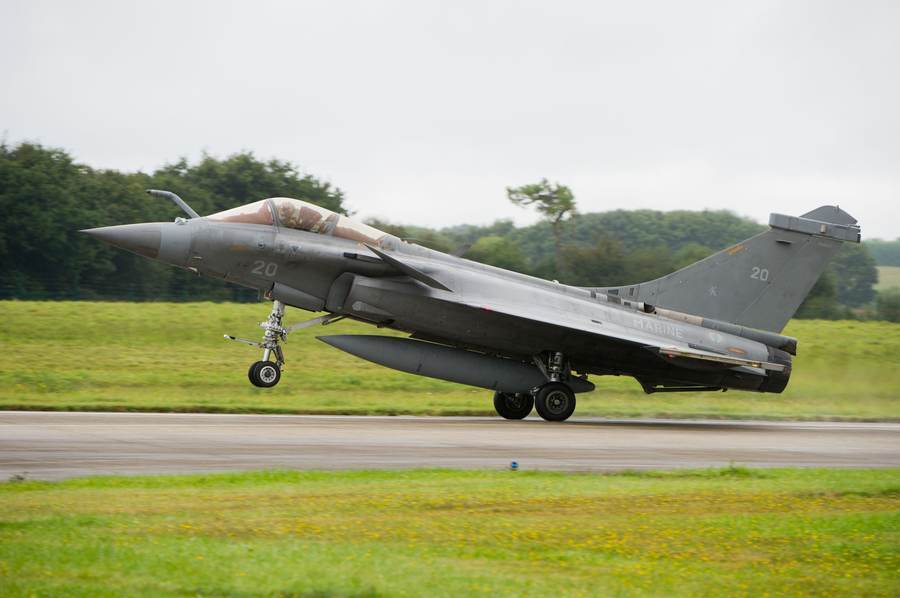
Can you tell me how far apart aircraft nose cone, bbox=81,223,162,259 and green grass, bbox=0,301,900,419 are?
313cm

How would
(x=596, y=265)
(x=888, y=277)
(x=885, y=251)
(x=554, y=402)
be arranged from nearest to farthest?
(x=554, y=402) → (x=596, y=265) → (x=888, y=277) → (x=885, y=251)

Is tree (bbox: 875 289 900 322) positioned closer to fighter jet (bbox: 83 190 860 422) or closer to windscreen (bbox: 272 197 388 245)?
fighter jet (bbox: 83 190 860 422)

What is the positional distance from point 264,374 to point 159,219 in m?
26.0

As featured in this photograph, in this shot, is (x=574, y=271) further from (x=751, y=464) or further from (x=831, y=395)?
(x=751, y=464)

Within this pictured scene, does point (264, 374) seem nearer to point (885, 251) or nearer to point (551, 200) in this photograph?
point (551, 200)

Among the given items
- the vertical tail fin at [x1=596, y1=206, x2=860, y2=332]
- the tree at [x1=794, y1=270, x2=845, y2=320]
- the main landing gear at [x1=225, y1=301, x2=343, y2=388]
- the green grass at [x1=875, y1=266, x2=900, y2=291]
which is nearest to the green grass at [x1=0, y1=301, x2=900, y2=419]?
the main landing gear at [x1=225, y1=301, x2=343, y2=388]

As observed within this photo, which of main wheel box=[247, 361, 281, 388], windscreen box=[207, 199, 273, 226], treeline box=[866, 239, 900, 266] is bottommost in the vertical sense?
main wheel box=[247, 361, 281, 388]

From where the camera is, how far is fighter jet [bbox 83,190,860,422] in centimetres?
1809

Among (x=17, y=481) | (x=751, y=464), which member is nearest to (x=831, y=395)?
(x=751, y=464)

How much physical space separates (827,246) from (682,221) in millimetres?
39055

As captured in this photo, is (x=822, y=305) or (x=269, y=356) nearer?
(x=269, y=356)

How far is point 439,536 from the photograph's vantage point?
27.2ft

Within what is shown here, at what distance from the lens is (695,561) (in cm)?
780

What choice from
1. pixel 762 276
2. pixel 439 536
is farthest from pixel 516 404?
pixel 439 536
